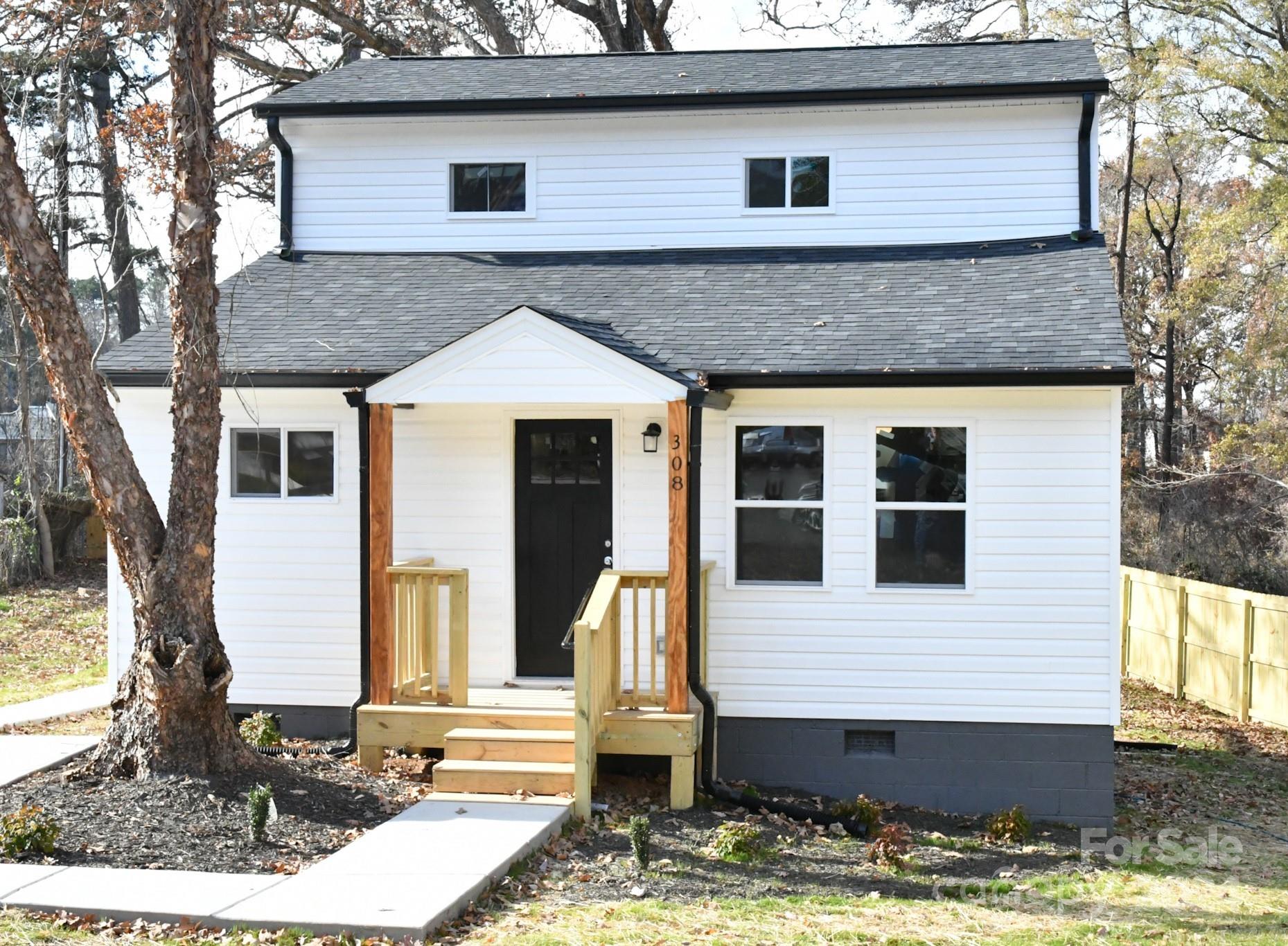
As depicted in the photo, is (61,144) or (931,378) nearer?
(931,378)

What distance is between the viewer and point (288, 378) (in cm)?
988

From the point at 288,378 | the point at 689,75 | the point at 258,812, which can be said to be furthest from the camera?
the point at 689,75

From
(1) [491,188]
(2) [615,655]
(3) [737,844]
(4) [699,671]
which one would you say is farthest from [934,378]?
(1) [491,188]

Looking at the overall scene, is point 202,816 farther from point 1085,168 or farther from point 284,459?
point 1085,168

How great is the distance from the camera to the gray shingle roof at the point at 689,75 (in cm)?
1196

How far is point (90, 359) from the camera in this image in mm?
8039

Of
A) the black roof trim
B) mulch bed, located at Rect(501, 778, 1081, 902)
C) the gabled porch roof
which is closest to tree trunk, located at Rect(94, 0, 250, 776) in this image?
the gabled porch roof

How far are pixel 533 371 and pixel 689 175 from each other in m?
4.10

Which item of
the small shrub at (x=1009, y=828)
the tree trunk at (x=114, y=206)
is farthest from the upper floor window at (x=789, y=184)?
the tree trunk at (x=114, y=206)

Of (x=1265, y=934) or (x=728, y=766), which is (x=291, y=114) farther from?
(x=1265, y=934)

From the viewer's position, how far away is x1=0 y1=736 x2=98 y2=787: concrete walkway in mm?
8564

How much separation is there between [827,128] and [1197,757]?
282 inches

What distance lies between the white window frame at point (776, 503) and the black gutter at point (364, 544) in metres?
2.80

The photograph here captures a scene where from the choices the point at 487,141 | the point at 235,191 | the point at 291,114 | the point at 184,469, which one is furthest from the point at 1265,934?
the point at 235,191
